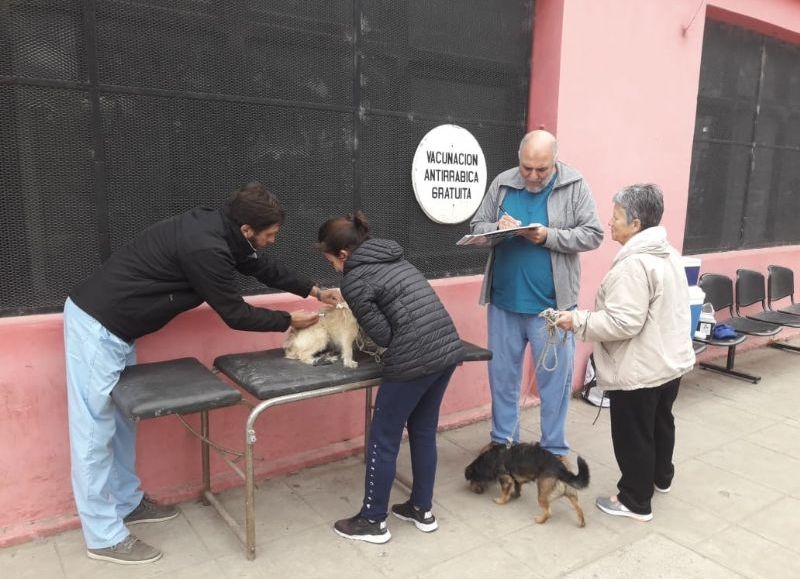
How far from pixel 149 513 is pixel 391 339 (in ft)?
5.85

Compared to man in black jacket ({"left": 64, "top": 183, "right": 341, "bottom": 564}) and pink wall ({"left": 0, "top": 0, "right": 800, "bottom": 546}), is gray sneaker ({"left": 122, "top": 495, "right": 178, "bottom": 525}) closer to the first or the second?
pink wall ({"left": 0, "top": 0, "right": 800, "bottom": 546})

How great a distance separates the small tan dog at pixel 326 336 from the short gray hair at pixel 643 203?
1605mm

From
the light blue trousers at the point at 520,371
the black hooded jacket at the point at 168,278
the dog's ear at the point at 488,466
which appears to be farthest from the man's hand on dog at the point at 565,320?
the black hooded jacket at the point at 168,278

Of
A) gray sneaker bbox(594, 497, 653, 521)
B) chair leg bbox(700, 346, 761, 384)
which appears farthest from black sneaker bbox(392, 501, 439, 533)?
chair leg bbox(700, 346, 761, 384)

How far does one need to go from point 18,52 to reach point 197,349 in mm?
1786

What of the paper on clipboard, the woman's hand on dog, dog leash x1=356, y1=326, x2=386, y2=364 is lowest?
dog leash x1=356, y1=326, x2=386, y2=364

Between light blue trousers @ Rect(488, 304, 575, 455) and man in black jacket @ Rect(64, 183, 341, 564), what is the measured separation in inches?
62.5

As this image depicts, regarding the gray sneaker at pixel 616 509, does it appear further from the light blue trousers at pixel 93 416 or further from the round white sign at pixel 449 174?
the light blue trousers at pixel 93 416

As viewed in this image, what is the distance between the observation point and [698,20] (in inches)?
231

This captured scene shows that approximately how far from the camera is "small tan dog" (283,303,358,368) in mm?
3371

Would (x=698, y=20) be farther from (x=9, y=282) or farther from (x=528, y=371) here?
(x=9, y=282)

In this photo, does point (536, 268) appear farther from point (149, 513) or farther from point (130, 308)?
point (149, 513)

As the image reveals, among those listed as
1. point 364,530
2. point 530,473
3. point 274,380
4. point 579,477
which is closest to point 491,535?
point 530,473

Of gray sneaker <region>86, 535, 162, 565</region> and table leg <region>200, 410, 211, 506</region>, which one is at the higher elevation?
table leg <region>200, 410, 211, 506</region>
